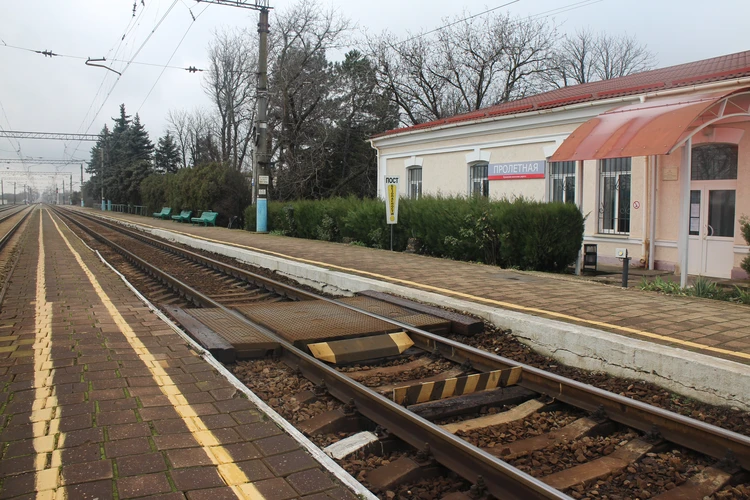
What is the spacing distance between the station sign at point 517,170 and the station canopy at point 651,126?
193 inches

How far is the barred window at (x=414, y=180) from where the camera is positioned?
22.8 metres

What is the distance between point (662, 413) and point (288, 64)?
33.0 meters

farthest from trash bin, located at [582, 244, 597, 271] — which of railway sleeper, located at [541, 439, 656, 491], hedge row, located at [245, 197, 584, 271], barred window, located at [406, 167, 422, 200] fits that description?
barred window, located at [406, 167, 422, 200]

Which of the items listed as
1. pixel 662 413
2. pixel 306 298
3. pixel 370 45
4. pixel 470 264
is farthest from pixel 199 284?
pixel 370 45

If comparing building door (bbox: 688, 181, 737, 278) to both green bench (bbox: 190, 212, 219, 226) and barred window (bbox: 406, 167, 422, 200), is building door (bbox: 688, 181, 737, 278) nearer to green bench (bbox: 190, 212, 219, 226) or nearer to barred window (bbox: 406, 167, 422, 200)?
barred window (bbox: 406, 167, 422, 200)

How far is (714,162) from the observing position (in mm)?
13477

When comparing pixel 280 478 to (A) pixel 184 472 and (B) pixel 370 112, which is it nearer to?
(A) pixel 184 472

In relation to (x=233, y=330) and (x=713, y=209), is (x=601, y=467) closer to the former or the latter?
(x=233, y=330)

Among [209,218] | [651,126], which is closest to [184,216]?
[209,218]

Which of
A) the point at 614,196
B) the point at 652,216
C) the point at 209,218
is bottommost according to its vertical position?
the point at 209,218

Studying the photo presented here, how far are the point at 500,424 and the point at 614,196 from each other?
41.5ft

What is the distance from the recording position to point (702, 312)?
7.56 metres

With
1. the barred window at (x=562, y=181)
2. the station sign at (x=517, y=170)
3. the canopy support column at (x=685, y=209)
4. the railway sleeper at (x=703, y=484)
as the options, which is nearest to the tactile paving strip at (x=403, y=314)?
the railway sleeper at (x=703, y=484)

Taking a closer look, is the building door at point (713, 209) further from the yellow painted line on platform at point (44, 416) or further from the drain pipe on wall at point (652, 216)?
the yellow painted line on platform at point (44, 416)
